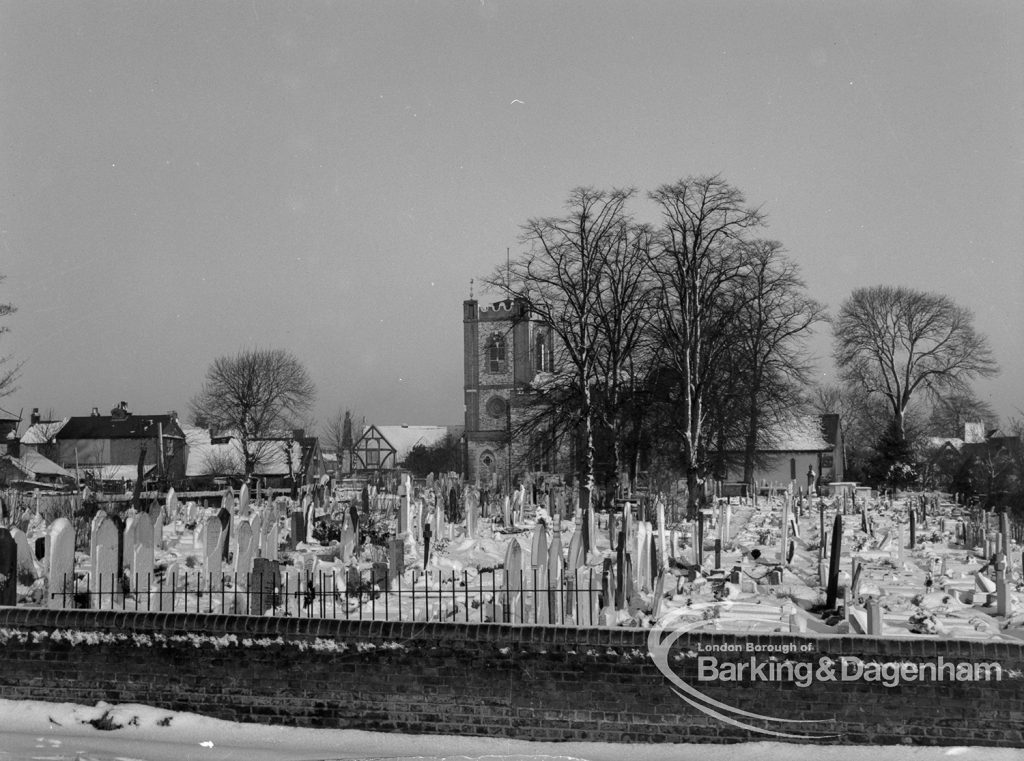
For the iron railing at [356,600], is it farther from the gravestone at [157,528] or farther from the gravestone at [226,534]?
the gravestone at [157,528]

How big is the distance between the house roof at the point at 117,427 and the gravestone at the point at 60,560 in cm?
4723

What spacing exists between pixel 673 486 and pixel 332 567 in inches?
628

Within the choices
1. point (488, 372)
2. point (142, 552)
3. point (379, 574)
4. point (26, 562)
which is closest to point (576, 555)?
point (379, 574)

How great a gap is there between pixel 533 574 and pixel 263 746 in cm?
331

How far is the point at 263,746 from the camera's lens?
26.1ft

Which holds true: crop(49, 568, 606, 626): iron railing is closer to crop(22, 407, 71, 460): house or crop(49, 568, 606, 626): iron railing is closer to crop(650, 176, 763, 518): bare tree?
crop(650, 176, 763, 518): bare tree

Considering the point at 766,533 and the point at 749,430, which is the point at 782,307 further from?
the point at 766,533

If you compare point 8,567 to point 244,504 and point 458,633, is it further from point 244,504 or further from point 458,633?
point 244,504

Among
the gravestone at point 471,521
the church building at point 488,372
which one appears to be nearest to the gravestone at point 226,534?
the gravestone at point 471,521

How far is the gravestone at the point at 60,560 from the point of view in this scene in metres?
9.69

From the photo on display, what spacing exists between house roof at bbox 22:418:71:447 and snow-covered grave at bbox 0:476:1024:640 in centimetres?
4403

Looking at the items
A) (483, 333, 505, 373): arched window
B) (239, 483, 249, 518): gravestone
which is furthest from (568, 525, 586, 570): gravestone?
(483, 333, 505, 373): arched window

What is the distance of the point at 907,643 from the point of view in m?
7.43

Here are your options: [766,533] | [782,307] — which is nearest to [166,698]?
[766,533]
